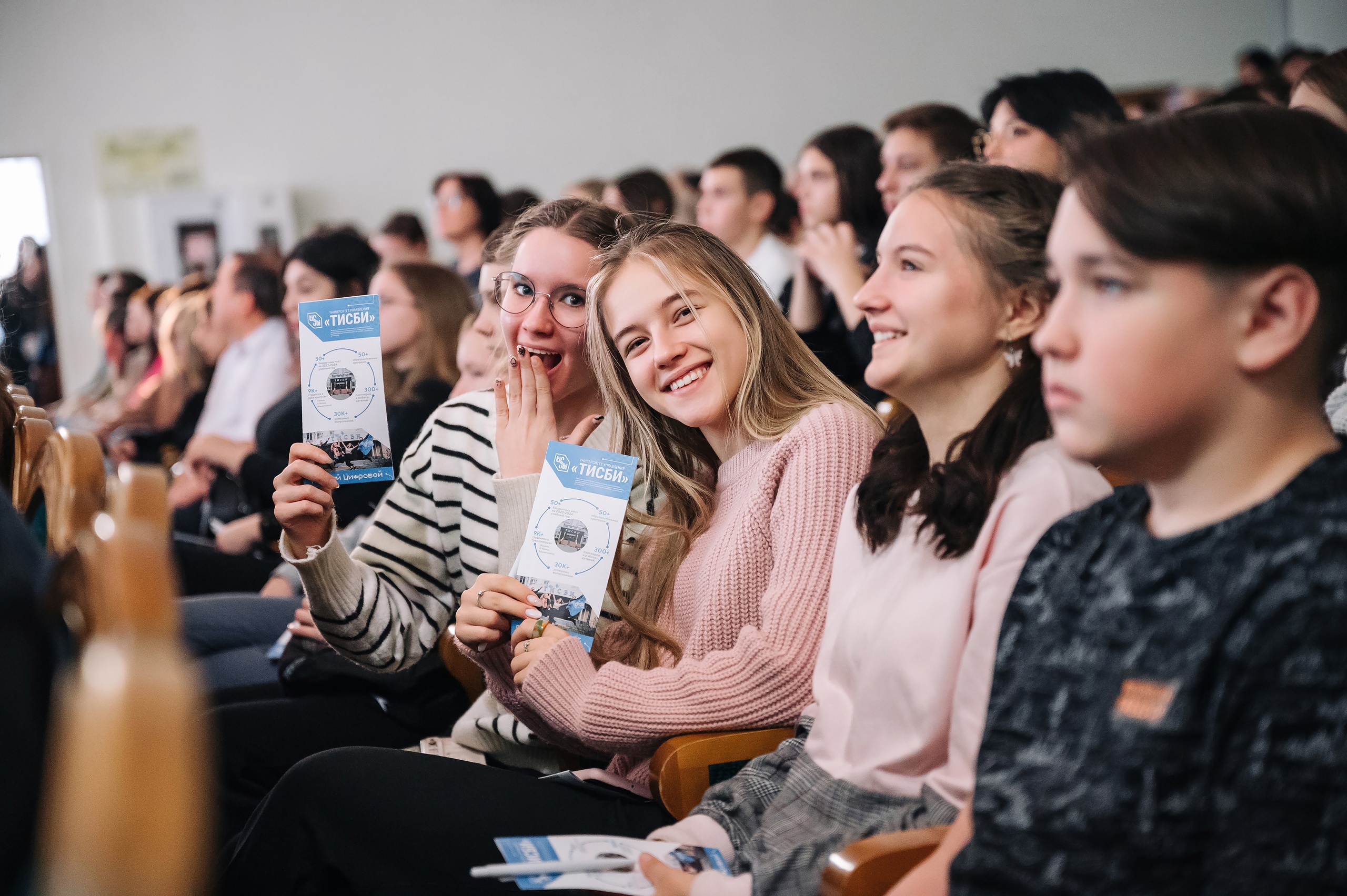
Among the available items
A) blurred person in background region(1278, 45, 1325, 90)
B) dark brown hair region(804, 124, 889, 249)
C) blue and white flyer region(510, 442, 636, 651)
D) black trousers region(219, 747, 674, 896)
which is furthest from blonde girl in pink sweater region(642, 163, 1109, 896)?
blurred person in background region(1278, 45, 1325, 90)

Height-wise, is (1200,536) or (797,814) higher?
(1200,536)

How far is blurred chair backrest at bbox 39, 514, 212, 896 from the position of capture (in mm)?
616

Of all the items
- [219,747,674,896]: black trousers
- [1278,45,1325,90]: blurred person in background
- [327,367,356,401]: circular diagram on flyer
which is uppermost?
[1278,45,1325,90]: blurred person in background

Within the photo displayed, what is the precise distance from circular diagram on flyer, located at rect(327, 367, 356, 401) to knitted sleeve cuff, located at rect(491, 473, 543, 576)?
0.27m

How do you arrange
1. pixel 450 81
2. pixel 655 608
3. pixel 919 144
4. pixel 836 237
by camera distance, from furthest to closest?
pixel 450 81 < pixel 836 237 < pixel 919 144 < pixel 655 608

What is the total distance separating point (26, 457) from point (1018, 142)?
266 cm

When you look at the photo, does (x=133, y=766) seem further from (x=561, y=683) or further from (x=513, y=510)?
(x=513, y=510)

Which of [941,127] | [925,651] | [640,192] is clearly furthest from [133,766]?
[640,192]

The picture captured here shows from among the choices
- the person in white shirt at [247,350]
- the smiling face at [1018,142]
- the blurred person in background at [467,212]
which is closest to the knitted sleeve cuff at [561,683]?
the smiling face at [1018,142]

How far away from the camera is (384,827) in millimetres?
1462

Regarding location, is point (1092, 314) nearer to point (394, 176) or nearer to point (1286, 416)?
point (1286, 416)

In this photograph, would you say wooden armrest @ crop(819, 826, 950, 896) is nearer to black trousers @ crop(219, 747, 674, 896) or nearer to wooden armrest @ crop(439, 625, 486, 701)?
black trousers @ crop(219, 747, 674, 896)

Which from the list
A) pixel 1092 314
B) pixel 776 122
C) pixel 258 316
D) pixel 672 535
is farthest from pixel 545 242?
pixel 776 122

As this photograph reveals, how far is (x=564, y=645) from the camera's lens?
160cm
